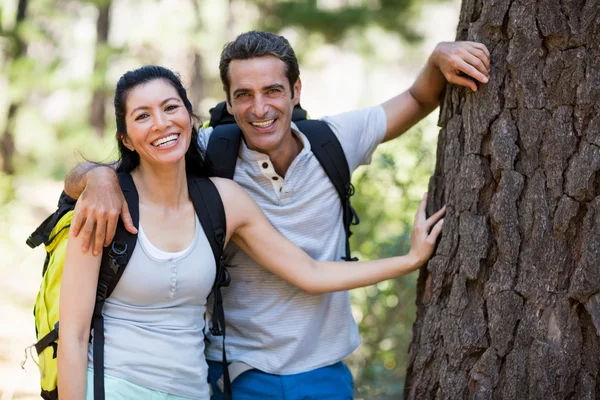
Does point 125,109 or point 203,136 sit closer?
point 125,109

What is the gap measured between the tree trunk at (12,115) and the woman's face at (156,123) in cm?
667

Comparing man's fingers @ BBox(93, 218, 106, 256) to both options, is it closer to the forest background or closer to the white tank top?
the white tank top

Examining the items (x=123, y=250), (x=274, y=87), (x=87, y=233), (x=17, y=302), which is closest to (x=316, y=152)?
(x=274, y=87)

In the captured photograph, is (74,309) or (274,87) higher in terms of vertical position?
(274,87)

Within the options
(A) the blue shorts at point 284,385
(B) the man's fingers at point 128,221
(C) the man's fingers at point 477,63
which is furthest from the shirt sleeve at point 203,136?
(C) the man's fingers at point 477,63

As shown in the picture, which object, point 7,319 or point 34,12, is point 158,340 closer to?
point 7,319

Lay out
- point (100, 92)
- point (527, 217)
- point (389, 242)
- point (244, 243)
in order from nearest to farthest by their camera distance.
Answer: point (527, 217)
point (244, 243)
point (389, 242)
point (100, 92)

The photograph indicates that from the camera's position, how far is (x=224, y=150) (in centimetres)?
318

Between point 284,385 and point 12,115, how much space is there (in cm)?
762

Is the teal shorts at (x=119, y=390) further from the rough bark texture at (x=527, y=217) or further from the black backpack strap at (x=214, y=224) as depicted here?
the rough bark texture at (x=527, y=217)

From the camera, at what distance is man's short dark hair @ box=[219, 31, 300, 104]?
3.18 m

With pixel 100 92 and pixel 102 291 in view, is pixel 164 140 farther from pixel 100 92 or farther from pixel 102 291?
pixel 100 92

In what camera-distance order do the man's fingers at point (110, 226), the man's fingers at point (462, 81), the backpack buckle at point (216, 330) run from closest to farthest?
the man's fingers at point (110, 226)
the man's fingers at point (462, 81)
the backpack buckle at point (216, 330)

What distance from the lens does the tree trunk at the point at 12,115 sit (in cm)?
903
